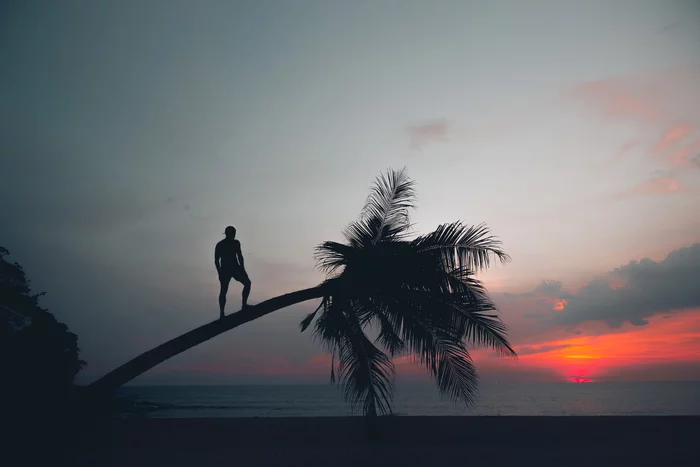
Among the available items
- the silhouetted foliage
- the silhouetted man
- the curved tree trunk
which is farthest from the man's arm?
the silhouetted foliage

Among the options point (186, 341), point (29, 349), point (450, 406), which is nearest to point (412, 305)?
point (186, 341)

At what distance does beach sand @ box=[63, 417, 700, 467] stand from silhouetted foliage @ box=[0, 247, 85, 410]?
4.89ft

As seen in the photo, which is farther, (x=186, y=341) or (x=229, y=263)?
(x=229, y=263)

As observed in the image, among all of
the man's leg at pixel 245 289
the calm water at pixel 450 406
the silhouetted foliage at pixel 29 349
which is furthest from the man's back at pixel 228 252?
the calm water at pixel 450 406

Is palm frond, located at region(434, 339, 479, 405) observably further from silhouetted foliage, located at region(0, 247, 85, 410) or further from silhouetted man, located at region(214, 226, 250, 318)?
silhouetted foliage, located at region(0, 247, 85, 410)

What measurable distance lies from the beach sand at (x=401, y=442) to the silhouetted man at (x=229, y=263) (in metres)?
3.18

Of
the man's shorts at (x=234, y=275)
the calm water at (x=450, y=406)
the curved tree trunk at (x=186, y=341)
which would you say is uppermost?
the man's shorts at (x=234, y=275)

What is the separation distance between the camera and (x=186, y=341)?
27.5ft

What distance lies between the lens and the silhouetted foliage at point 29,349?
8.20 meters

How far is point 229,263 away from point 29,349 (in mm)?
6151

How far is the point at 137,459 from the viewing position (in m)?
8.79

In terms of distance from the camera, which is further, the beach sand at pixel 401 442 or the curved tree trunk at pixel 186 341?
the beach sand at pixel 401 442

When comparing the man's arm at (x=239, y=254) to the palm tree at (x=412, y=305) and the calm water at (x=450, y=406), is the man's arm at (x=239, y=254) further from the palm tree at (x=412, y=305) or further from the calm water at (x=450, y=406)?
the calm water at (x=450, y=406)

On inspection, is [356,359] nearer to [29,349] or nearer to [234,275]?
[234,275]
